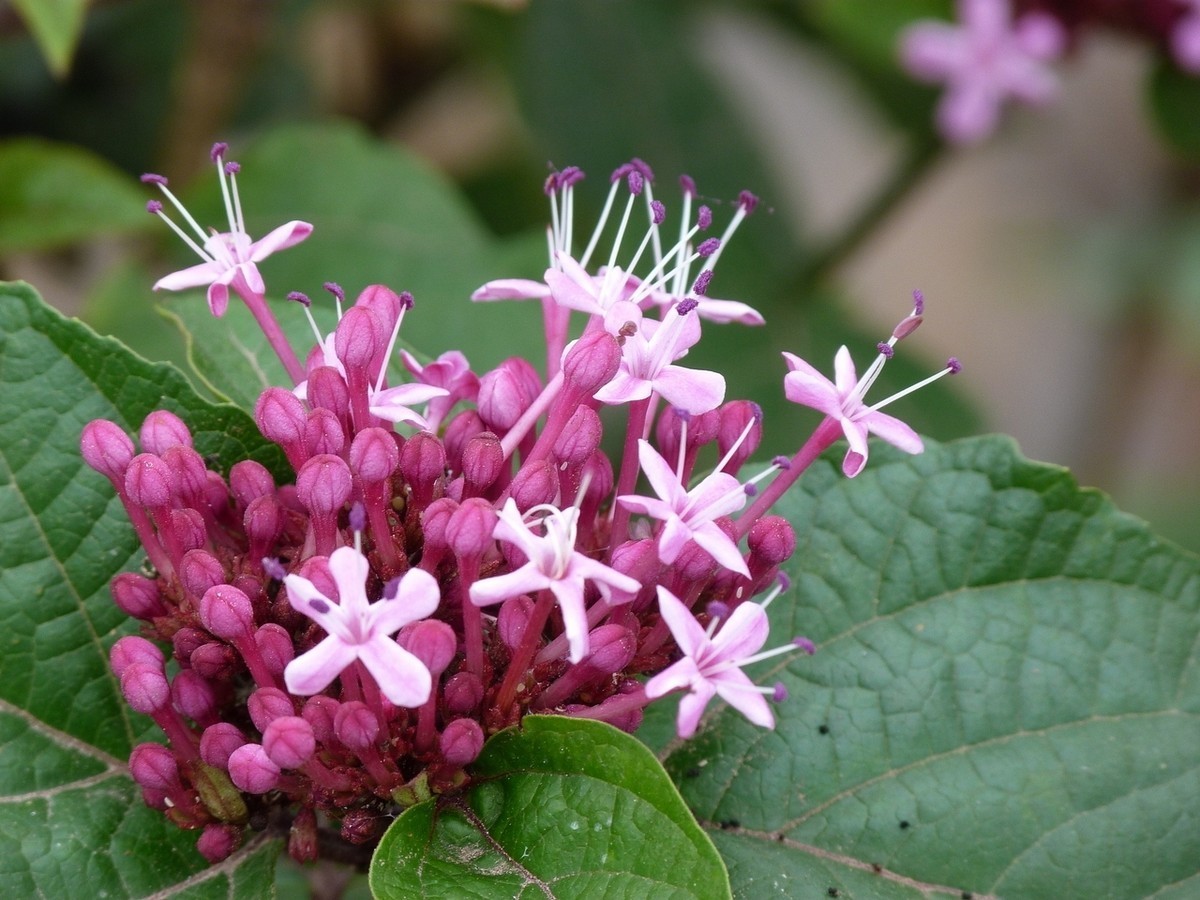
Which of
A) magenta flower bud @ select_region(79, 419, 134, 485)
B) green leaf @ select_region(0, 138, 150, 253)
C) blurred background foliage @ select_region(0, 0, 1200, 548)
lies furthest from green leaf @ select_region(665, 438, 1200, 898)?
green leaf @ select_region(0, 138, 150, 253)

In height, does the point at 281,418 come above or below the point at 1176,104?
below

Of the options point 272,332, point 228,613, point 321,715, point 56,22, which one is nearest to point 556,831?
point 321,715

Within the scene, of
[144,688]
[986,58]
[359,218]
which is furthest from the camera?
[986,58]

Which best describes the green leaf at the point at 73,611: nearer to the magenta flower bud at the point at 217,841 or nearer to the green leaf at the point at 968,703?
the magenta flower bud at the point at 217,841

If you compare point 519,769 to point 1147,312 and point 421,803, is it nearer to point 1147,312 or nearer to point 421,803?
point 421,803

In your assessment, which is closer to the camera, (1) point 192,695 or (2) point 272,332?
(1) point 192,695

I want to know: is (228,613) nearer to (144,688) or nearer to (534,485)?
(144,688)

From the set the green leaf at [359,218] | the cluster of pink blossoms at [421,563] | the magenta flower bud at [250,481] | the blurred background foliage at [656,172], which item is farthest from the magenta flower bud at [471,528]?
the green leaf at [359,218]

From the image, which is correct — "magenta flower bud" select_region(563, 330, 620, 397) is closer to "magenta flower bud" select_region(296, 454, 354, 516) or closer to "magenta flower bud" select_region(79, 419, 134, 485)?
"magenta flower bud" select_region(296, 454, 354, 516)
